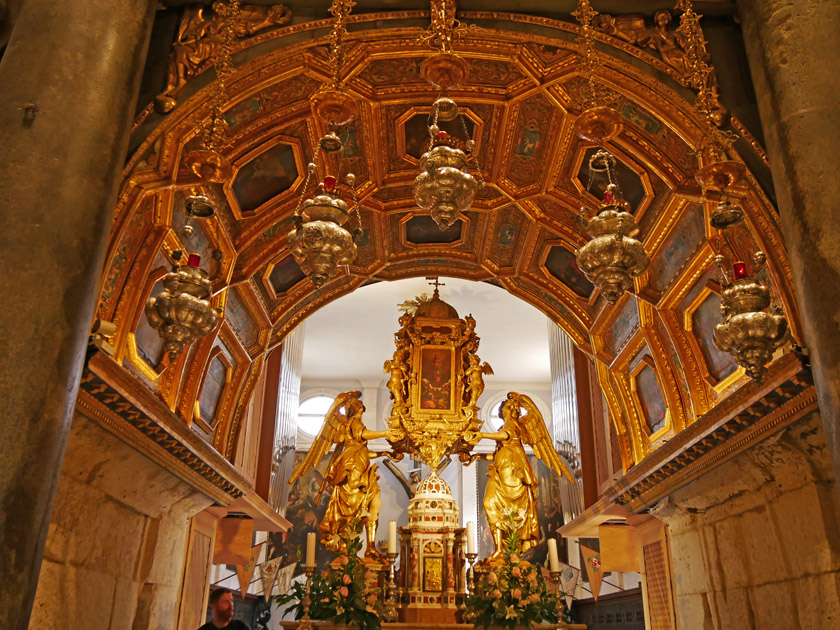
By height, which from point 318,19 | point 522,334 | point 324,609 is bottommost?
point 324,609

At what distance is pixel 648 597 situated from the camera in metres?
9.27

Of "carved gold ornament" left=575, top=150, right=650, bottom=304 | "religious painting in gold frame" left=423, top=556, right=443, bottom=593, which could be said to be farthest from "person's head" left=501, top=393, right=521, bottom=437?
"carved gold ornament" left=575, top=150, right=650, bottom=304

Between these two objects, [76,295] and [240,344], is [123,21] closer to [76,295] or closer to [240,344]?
[76,295]

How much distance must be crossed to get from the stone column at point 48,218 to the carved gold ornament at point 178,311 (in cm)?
41

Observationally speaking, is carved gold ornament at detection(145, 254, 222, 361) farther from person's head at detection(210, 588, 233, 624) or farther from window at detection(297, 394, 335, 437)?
window at detection(297, 394, 335, 437)

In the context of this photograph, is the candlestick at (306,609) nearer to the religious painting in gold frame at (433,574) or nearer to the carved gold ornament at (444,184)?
the religious painting in gold frame at (433,574)

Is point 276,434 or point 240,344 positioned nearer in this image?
point 240,344

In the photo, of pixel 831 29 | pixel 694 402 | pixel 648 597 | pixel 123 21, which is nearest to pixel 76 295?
pixel 123 21

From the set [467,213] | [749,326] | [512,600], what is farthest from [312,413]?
[749,326]

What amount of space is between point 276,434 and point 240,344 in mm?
3642

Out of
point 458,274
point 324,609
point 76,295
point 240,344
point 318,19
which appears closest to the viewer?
point 76,295

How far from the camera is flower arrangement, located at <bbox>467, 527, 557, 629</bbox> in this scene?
28.0ft

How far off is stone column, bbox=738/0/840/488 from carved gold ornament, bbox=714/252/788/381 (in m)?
0.26

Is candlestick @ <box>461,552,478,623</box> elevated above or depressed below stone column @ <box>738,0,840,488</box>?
below
